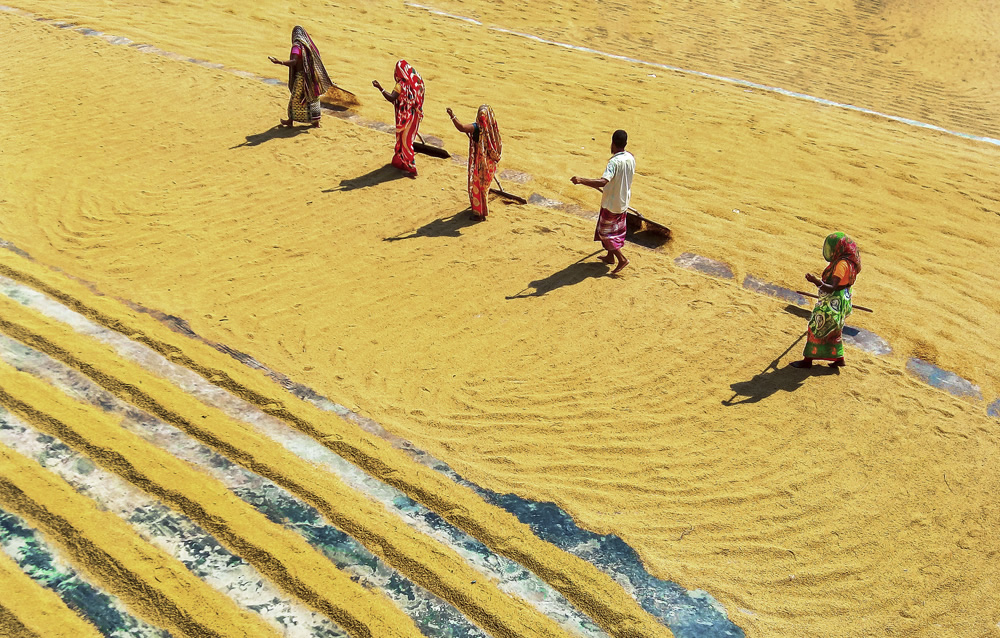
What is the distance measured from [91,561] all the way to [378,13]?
1516 centimetres

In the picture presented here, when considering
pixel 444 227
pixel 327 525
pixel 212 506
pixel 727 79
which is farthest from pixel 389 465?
pixel 727 79

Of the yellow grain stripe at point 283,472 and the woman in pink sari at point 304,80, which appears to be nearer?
the yellow grain stripe at point 283,472

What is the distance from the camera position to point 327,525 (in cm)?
451

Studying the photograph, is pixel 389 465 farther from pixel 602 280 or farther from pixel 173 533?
pixel 602 280

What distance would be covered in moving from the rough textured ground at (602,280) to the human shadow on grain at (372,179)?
0.05 meters

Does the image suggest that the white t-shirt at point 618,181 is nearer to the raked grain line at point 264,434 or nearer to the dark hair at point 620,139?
the dark hair at point 620,139

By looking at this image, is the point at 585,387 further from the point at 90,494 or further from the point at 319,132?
the point at 319,132

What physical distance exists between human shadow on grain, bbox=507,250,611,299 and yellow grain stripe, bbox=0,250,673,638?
8.40ft

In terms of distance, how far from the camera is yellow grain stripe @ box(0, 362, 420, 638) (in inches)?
159

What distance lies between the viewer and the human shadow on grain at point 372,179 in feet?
29.9

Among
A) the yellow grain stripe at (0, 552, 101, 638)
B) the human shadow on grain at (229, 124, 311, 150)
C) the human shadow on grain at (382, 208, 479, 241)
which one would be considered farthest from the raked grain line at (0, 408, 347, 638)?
the human shadow on grain at (229, 124, 311, 150)

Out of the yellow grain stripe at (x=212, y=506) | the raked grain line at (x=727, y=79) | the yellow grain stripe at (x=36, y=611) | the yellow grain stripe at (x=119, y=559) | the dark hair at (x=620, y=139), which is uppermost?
the raked grain line at (x=727, y=79)

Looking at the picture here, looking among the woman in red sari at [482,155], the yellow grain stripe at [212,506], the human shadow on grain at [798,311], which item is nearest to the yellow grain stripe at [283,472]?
the yellow grain stripe at [212,506]

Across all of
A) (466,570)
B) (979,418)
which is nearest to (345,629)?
(466,570)
